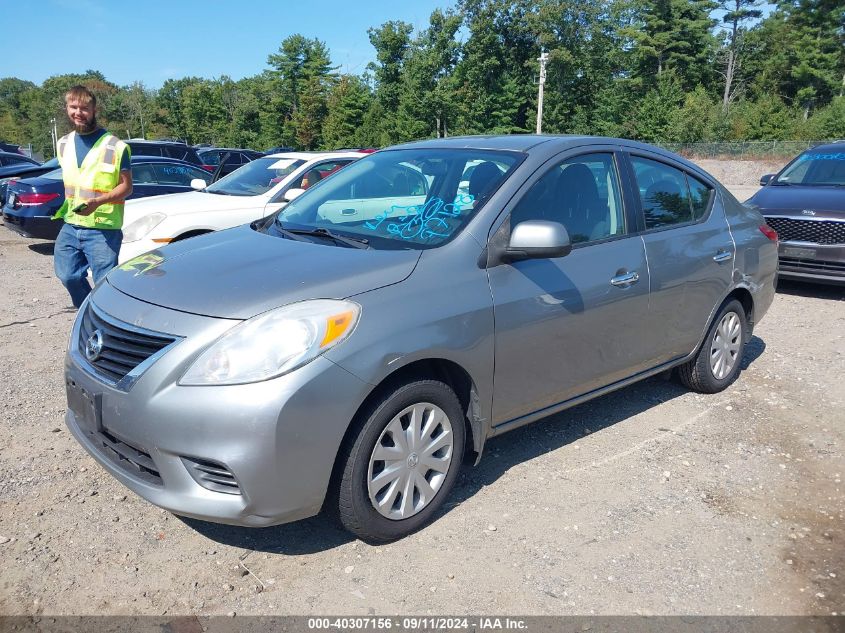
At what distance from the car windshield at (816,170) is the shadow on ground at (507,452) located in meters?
3.71

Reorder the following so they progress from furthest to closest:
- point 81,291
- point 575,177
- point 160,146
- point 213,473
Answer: point 160,146 < point 81,291 < point 575,177 < point 213,473

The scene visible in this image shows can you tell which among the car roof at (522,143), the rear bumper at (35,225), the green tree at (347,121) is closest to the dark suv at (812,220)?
the car roof at (522,143)

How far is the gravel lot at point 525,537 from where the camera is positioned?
2.88 metres

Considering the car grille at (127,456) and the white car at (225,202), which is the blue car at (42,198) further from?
the car grille at (127,456)

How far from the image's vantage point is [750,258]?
5.09 metres

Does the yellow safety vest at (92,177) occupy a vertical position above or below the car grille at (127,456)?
above

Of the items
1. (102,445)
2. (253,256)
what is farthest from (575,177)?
(102,445)

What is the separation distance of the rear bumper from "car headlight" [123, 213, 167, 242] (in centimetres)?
395

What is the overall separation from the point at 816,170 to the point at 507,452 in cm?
717

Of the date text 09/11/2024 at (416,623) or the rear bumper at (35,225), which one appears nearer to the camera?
the date text 09/11/2024 at (416,623)

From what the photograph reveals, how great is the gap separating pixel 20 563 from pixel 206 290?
1.39 meters

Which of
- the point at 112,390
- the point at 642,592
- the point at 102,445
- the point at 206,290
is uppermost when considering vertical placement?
the point at 206,290

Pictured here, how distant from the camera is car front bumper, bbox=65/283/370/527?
8.80ft

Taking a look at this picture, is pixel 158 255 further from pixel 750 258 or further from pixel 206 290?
pixel 750 258
